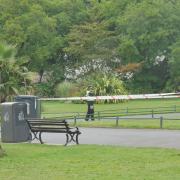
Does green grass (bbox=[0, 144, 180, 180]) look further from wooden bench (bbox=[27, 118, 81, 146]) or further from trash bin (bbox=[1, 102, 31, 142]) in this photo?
trash bin (bbox=[1, 102, 31, 142])

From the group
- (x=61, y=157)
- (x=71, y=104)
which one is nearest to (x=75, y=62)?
(x=71, y=104)

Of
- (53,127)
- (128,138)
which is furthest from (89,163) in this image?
(128,138)

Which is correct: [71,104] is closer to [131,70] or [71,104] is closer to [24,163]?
[131,70]

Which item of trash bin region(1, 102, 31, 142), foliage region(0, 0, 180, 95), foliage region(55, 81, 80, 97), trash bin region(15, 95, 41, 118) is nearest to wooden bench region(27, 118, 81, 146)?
trash bin region(1, 102, 31, 142)

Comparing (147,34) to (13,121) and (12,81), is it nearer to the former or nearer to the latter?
(12,81)

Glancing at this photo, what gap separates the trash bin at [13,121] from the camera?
1839 cm

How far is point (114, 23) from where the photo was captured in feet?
204

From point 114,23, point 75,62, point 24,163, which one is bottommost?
point 24,163

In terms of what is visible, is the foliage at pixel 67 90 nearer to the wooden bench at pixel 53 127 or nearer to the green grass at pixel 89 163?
the wooden bench at pixel 53 127

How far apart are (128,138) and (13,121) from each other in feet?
12.8

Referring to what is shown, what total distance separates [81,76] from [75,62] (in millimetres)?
4963

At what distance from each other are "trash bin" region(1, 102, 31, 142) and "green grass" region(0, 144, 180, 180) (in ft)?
6.30

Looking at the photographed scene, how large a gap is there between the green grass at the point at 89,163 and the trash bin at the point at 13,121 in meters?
1.92

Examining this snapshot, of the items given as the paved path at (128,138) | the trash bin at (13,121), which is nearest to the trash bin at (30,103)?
the paved path at (128,138)
